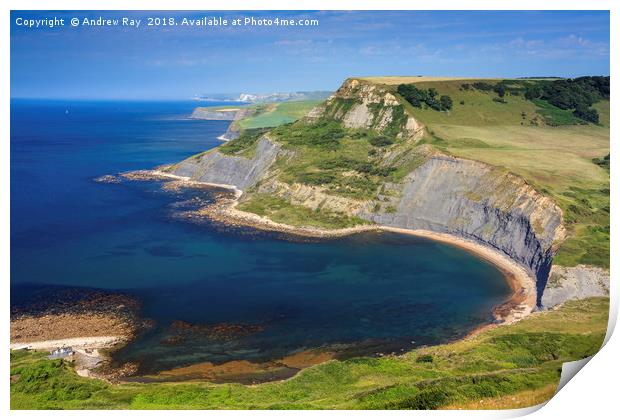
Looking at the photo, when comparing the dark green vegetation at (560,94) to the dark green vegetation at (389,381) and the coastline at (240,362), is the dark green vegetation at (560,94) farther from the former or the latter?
the dark green vegetation at (389,381)

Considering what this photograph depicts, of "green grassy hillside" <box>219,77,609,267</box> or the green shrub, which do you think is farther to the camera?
the green shrub

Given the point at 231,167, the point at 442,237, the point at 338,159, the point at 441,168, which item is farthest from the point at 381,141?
the point at 231,167

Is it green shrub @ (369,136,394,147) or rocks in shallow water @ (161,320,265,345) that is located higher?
green shrub @ (369,136,394,147)

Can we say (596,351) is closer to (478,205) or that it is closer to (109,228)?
(478,205)

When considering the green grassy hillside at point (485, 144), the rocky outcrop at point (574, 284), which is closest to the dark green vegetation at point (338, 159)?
the green grassy hillside at point (485, 144)

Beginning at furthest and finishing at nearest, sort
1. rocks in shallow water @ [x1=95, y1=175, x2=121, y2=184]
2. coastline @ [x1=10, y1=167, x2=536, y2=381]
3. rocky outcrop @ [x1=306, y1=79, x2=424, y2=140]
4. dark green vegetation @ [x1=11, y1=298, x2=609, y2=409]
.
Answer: rocks in shallow water @ [x1=95, y1=175, x2=121, y2=184]
rocky outcrop @ [x1=306, y1=79, x2=424, y2=140]
coastline @ [x1=10, y1=167, x2=536, y2=381]
dark green vegetation @ [x1=11, y1=298, x2=609, y2=409]

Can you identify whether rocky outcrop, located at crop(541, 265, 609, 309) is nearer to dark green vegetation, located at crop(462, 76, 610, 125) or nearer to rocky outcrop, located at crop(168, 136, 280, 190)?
dark green vegetation, located at crop(462, 76, 610, 125)

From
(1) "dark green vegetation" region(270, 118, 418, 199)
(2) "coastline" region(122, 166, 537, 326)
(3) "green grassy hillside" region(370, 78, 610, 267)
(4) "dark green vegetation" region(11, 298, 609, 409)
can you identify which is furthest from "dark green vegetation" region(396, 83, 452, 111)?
(4) "dark green vegetation" region(11, 298, 609, 409)
